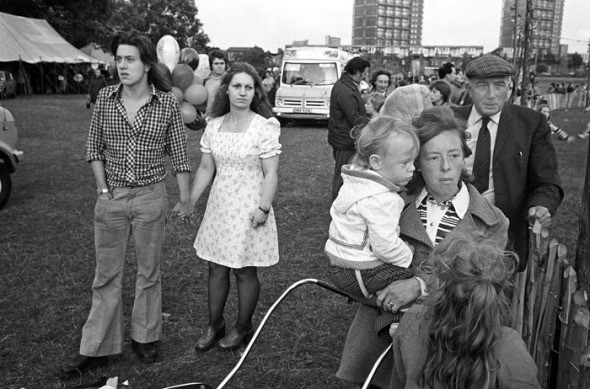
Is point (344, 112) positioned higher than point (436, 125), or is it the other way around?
point (436, 125)

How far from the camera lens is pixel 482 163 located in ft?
9.99

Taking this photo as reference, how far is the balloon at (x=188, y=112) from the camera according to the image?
7008 millimetres

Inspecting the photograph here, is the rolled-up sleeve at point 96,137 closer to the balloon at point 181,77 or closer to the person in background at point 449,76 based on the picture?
the balloon at point 181,77

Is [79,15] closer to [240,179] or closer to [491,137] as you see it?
[240,179]

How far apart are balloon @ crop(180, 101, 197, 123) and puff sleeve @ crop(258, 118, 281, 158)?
10.9 feet

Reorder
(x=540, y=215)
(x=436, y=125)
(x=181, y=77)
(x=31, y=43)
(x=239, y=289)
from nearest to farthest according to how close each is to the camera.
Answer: (x=436, y=125), (x=540, y=215), (x=239, y=289), (x=181, y=77), (x=31, y=43)

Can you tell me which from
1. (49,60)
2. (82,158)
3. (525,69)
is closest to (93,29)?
(49,60)

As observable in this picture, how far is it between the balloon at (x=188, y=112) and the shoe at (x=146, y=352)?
11.8 ft

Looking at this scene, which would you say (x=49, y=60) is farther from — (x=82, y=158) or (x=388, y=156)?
(x=388, y=156)

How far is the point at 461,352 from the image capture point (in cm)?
177

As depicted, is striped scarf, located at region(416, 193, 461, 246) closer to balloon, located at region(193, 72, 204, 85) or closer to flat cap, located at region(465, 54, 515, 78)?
flat cap, located at region(465, 54, 515, 78)

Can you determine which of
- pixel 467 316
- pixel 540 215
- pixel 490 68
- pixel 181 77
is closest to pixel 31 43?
pixel 181 77

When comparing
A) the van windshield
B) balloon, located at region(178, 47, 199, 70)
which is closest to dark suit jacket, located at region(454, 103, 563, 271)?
balloon, located at region(178, 47, 199, 70)

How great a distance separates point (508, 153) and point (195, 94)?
4774 millimetres
